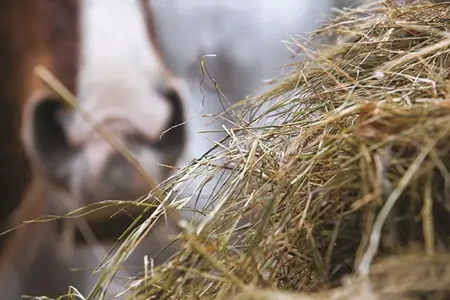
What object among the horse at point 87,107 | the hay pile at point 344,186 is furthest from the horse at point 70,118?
the hay pile at point 344,186

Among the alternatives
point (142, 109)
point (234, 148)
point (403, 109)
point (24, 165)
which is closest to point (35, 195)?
point (24, 165)

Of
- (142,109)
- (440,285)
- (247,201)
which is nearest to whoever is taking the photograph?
(440,285)

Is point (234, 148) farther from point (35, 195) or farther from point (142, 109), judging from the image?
point (35, 195)

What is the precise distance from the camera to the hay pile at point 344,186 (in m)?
0.25

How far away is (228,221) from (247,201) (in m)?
0.02

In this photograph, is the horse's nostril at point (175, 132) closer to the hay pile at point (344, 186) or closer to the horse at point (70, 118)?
the horse at point (70, 118)

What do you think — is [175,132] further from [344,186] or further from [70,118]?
[344,186]

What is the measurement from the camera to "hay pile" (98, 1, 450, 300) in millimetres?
246

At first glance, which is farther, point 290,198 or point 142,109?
point 142,109

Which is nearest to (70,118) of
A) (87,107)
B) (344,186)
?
(87,107)

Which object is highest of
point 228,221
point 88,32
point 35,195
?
point 88,32

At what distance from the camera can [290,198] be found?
1.05ft

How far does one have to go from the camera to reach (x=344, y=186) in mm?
286

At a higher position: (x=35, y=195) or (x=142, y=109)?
(x=142, y=109)
